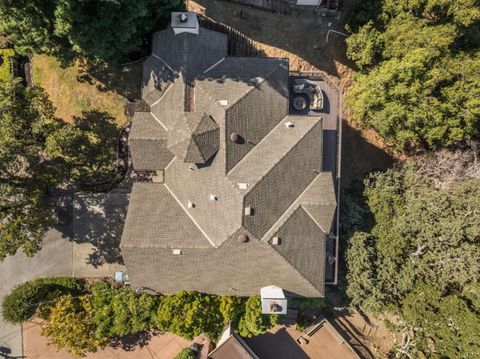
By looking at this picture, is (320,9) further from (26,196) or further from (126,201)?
(26,196)

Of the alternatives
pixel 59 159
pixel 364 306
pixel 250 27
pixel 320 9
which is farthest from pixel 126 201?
pixel 320 9

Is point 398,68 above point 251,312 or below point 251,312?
above

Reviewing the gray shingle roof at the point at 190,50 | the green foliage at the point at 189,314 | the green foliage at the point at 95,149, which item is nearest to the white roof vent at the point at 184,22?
the gray shingle roof at the point at 190,50

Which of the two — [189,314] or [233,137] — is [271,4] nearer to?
[233,137]

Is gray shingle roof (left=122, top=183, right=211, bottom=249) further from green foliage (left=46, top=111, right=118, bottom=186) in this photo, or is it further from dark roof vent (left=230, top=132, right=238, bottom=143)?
dark roof vent (left=230, top=132, right=238, bottom=143)

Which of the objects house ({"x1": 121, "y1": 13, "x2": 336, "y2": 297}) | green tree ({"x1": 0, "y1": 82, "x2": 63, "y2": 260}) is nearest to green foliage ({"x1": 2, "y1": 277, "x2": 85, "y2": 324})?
green tree ({"x1": 0, "y1": 82, "x2": 63, "y2": 260})

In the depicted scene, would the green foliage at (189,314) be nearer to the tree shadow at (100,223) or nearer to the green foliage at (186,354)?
the green foliage at (186,354)
